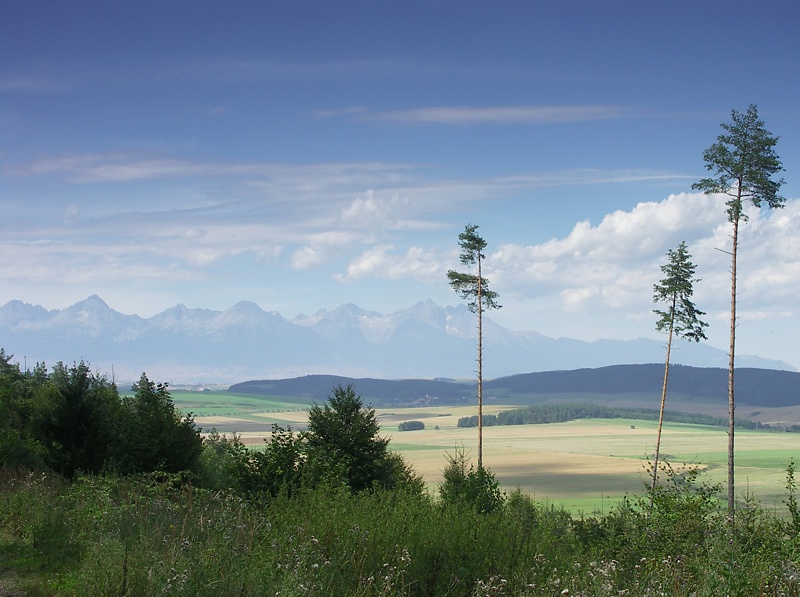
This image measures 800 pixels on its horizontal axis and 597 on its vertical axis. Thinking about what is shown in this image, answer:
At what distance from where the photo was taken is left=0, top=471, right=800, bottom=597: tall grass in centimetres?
695

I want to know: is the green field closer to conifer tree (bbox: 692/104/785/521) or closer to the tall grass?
conifer tree (bbox: 692/104/785/521)

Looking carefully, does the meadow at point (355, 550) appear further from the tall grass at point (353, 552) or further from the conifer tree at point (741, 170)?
the conifer tree at point (741, 170)

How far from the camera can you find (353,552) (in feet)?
26.6

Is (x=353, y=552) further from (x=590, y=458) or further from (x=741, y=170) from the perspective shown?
(x=590, y=458)

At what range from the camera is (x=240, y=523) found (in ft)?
28.6

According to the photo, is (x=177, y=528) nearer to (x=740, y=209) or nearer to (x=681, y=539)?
(x=681, y=539)

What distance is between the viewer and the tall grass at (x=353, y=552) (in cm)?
695

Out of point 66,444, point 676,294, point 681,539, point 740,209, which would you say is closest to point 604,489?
point 676,294

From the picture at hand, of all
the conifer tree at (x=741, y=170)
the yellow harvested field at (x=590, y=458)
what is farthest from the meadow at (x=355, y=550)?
the yellow harvested field at (x=590, y=458)

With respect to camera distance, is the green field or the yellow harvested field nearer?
the yellow harvested field

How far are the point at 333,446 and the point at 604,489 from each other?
7468cm

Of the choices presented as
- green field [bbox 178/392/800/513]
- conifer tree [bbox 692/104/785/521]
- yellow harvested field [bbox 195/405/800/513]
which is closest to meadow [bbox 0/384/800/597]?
conifer tree [bbox 692/104/785/521]

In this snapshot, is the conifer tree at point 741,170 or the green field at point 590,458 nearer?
the conifer tree at point 741,170

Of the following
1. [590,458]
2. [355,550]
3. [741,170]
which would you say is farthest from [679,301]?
[590,458]
